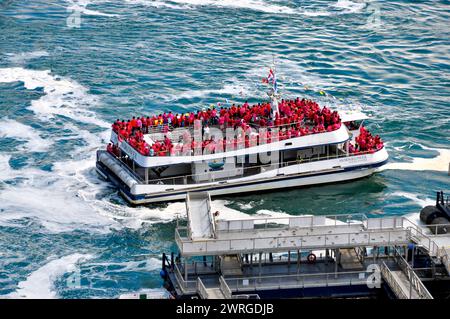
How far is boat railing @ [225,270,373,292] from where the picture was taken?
190 ft

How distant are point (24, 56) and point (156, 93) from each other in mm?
19065

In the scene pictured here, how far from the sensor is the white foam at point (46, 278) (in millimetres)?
65375

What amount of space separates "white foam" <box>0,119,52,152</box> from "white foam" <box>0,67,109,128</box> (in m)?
2.96

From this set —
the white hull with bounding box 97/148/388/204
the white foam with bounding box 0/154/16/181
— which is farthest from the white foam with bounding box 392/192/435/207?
the white foam with bounding box 0/154/16/181

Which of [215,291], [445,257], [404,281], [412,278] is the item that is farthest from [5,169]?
[445,257]

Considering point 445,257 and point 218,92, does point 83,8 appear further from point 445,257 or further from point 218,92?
point 445,257

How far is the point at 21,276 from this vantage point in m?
67.5

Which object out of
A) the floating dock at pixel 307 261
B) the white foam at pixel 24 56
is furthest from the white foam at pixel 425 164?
the white foam at pixel 24 56

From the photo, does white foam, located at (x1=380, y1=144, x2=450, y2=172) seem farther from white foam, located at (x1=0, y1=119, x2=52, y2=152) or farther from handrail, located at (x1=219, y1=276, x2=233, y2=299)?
handrail, located at (x1=219, y1=276, x2=233, y2=299)

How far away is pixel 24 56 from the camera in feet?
382

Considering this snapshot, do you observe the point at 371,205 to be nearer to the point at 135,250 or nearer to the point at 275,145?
the point at 275,145
